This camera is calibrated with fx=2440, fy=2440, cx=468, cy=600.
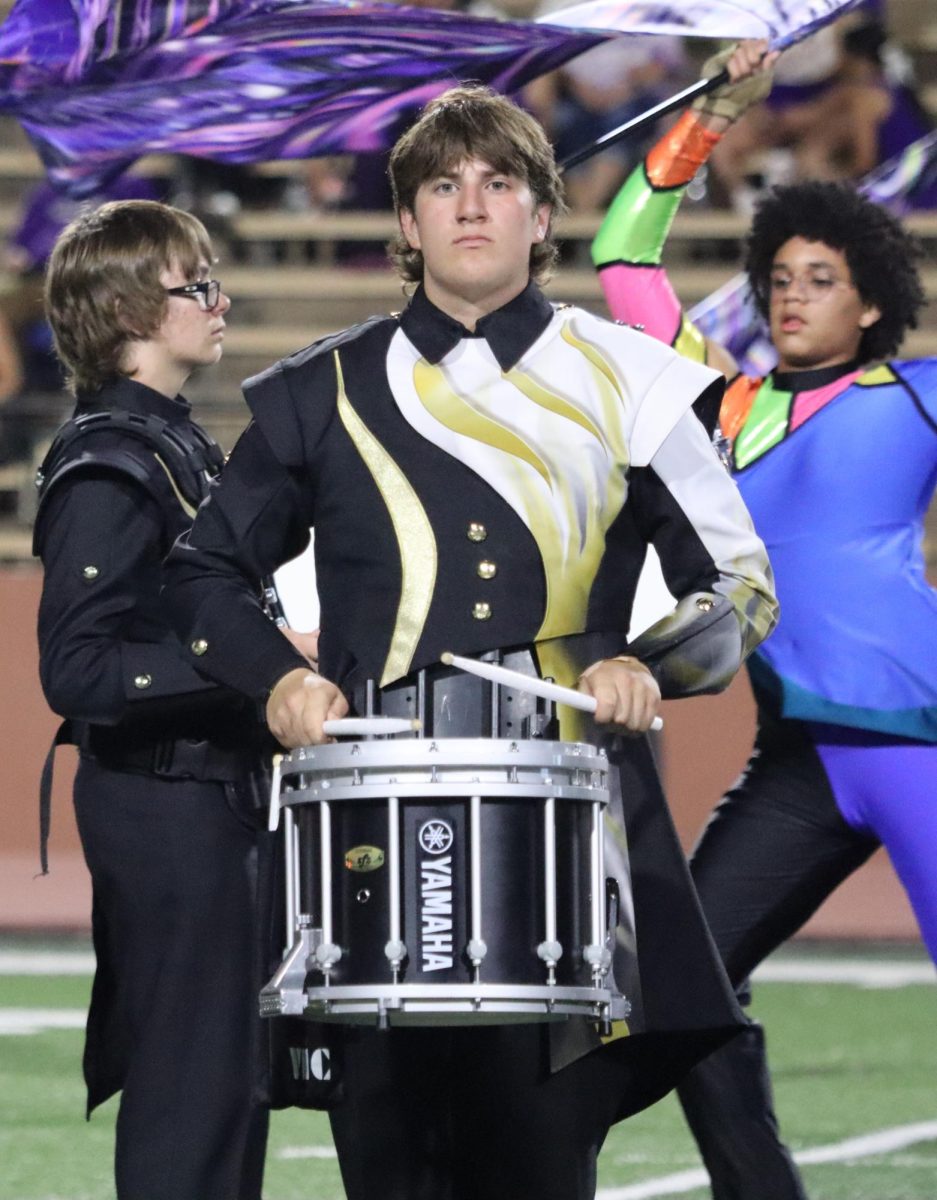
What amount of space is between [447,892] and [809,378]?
80.0 inches

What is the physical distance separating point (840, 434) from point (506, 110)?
1486mm

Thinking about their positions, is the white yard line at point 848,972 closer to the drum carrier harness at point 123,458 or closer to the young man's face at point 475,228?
the drum carrier harness at point 123,458

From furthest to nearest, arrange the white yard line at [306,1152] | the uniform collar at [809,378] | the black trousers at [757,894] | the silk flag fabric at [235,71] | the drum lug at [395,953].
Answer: the white yard line at [306,1152] < the uniform collar at [809,378] < the silk flag fabric at [235,71] < the black trousers at [757,894] < the drum lug at [395,953]

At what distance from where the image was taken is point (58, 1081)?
20.9 ft

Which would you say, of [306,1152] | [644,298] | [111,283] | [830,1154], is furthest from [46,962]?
[111,283]

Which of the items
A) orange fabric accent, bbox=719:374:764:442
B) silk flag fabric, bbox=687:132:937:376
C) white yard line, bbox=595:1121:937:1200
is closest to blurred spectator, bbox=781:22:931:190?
silk flag fabric, bbox=687:132:937:376

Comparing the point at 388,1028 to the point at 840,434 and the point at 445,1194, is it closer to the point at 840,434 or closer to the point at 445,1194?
the point at 445,1194

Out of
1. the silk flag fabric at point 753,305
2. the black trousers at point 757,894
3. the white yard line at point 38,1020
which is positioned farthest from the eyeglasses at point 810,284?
the white yard line at point 38,1020

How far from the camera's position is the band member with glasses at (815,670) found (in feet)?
13.7

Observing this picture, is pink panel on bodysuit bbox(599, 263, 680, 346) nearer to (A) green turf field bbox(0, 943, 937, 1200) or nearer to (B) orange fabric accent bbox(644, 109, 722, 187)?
(B) orange fabric accent bbox(644, 109, 722, 187)

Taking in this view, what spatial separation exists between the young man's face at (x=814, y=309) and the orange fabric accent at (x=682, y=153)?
0.25 meters

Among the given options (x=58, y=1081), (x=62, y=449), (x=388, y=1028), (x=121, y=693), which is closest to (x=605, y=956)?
(x=388, y=1028)

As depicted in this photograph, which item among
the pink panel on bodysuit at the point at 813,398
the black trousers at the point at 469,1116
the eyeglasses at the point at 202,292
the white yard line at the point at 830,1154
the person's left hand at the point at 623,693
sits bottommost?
the white yard line at the point at 830,1154

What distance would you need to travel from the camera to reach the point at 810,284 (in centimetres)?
453
